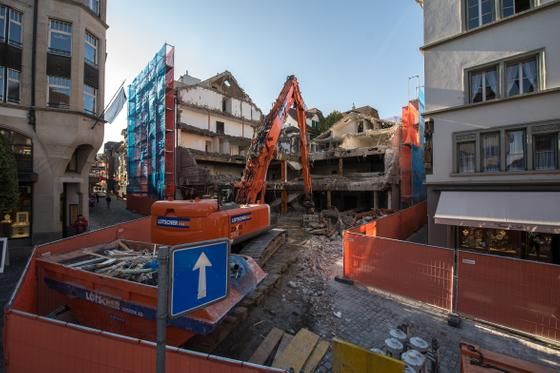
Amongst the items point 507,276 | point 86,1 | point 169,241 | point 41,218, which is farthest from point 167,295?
point 86,1

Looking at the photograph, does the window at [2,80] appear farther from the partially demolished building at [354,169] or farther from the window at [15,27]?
the partially demolished building at [354,169]

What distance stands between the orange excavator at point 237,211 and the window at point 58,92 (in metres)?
10.8

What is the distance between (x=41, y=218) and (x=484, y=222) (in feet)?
63.8

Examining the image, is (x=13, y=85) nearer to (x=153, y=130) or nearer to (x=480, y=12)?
(x=153, y=130)

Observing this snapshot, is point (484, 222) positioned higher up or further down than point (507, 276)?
higher up

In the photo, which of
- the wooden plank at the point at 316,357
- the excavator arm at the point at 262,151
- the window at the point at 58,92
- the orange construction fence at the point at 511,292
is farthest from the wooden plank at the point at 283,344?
the window at the point at 58,92

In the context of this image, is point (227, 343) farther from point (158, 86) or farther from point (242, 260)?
point (158, 86)

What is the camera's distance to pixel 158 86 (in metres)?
24.6

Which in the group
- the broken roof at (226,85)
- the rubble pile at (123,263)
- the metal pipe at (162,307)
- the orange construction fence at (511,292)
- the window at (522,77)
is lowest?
the orange construction fence at (511,292)

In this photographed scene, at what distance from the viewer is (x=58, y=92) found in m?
14.7

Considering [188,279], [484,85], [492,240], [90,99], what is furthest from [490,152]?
[90,99]

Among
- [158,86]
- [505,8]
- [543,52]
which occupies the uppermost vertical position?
[158,86]

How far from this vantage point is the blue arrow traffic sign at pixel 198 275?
220cm

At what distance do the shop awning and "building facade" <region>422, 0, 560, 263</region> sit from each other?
0.03 m
